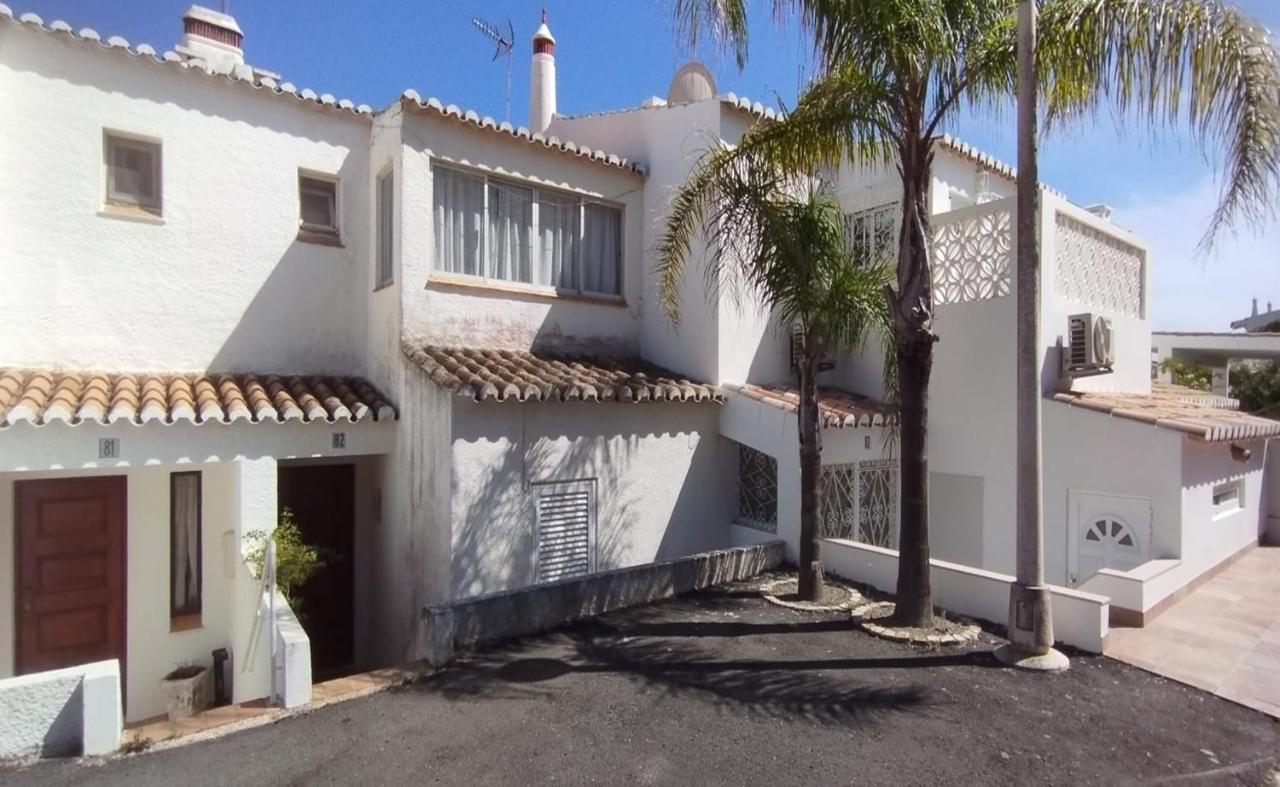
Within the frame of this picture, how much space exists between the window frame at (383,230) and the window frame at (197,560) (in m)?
3.52

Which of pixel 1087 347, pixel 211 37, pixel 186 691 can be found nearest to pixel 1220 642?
pixel 1087 347

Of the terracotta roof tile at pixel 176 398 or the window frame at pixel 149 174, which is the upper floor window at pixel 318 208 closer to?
the window frame at pixel 149 174

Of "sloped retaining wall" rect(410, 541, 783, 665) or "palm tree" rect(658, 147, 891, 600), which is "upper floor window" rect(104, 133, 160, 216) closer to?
"sloped retaining wall" rect(410, 541, 783, 665)

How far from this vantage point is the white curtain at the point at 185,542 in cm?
891

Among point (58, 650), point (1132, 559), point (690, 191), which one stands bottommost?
point (58, 650)

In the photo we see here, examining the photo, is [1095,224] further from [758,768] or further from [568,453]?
[758,768]

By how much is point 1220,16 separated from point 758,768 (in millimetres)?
7306

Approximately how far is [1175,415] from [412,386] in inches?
399

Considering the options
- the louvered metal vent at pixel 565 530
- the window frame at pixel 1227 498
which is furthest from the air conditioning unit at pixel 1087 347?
the louvered metal vent at pixel 565 530

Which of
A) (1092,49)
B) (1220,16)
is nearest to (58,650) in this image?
(1092,49)

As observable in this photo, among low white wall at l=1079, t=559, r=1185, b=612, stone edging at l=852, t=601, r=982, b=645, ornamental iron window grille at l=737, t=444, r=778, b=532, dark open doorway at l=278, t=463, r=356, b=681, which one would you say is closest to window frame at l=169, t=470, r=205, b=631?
dark open doorway at l=278, t=463, r=356, b=681

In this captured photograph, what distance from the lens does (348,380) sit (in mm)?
9984

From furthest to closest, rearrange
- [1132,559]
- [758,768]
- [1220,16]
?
1. [1132,559]
2. [1220,16]
3. [758,768]

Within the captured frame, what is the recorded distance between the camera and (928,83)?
23.0 ft
